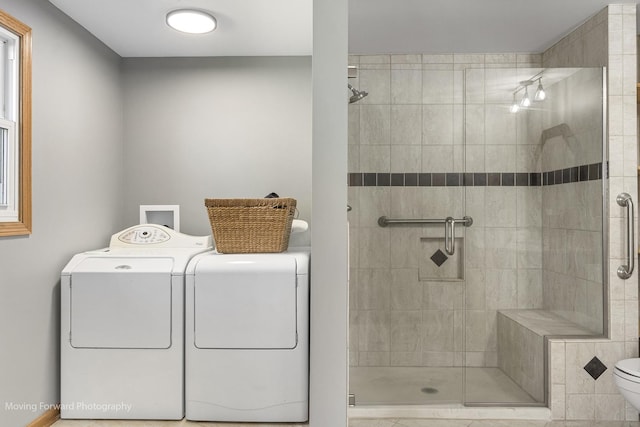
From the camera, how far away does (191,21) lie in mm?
2555

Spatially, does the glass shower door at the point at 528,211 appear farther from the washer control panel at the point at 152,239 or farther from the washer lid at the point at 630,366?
the washer control panel at the point at 152,239

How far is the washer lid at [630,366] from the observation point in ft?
7.99

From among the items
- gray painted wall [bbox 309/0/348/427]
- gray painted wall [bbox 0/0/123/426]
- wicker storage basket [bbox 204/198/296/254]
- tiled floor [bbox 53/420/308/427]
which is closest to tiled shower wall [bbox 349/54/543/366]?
wicker storage basket [bbox 204/198/296/254]

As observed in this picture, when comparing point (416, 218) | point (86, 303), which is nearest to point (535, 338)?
point (416, 218)

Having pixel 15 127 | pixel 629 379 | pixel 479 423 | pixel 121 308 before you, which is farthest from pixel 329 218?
pixel 629 379

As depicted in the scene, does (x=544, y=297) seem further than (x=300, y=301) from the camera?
Yes

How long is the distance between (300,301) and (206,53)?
1.91 m

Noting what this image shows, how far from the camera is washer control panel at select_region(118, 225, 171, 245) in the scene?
277 cm

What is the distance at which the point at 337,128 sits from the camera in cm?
202

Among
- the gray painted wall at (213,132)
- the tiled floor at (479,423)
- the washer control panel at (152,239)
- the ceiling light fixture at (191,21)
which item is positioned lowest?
the tiled floor at (479,423)

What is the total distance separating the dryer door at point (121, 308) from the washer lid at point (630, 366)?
2453 millimetres

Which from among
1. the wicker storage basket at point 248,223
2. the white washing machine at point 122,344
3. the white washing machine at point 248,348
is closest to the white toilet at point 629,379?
the white washing machine at point 248,348

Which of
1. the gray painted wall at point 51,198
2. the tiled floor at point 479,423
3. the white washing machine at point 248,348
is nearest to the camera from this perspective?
the gray painted wall at point 51,198

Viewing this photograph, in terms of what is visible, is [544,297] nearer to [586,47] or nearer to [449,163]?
[449,163]
